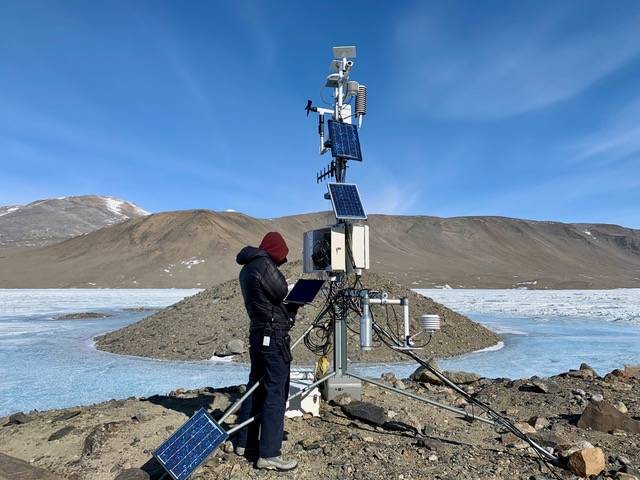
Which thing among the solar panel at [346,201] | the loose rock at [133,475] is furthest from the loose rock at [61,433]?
the solar panel at [346,201]

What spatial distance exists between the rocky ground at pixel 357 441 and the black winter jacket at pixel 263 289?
121 cm

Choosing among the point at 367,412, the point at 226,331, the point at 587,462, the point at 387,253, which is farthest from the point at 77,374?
the point at 387,253

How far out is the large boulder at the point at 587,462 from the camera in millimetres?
4211

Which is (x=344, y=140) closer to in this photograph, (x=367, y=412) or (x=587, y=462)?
(x=367, y=412)

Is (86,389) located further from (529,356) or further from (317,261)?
(529,356)

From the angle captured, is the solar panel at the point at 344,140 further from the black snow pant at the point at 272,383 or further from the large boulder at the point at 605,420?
the large boulder at the point at 605,420

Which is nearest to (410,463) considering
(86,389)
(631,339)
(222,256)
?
(86,389)

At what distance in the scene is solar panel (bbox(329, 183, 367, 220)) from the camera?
5.52 meters

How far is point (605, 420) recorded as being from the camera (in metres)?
5.60

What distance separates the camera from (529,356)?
13.8 meters

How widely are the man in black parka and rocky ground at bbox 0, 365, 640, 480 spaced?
0.72 ft

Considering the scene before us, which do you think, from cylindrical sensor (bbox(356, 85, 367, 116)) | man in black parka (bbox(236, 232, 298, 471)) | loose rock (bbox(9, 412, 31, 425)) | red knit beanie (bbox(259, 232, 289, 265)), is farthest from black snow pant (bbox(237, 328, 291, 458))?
cylindrical sensor (bbox(356, 85, 367, 116))

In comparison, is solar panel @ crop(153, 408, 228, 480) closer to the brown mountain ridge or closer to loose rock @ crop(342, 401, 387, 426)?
loose rock @ crop(342, 401, 387, 426)

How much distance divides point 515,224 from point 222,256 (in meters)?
84.9
